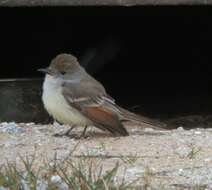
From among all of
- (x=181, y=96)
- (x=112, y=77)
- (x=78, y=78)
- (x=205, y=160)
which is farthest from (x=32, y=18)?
(x=205, y=160)

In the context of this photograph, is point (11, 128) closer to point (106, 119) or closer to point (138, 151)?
point (106, 119)

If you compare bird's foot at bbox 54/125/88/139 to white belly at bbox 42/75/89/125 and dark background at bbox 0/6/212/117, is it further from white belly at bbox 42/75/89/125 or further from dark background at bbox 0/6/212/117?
dark background at bbox 0/6/212/117

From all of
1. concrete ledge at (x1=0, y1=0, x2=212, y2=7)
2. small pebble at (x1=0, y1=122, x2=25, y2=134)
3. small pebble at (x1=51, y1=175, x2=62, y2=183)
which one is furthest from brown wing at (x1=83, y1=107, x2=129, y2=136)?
small pebble at (x1=51, y1=175, x2=62, y2=183)

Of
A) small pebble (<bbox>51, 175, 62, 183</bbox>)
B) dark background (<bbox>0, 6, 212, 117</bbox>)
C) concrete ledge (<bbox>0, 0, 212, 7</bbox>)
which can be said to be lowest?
dark background (<bbox>0, 6, 212, 117</bbox>)

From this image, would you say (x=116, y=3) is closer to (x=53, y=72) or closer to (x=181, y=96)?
(x=53, y=72)

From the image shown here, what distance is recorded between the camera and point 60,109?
880 cm

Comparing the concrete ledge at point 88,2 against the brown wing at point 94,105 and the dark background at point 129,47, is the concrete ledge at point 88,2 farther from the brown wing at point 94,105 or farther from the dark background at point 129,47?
the dark background at point 129,47

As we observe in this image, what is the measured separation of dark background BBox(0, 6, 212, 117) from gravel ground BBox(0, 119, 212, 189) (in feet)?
14.7

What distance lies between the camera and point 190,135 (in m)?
8.86

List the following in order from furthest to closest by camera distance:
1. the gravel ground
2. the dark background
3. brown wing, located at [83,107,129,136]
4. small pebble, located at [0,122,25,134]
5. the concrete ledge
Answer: the dark background → the concrete ledge → small pebble, located at [0,122,25,134] → brown wing, located at [83,107,129,136] → the gravel ground

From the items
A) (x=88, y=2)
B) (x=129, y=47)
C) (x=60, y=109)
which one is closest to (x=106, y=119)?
(x=60, y=109)

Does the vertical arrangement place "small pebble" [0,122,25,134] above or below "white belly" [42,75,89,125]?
below

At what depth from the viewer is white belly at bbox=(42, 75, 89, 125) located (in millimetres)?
8788

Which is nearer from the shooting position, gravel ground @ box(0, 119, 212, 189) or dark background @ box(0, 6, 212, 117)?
gravel ground @ box(0, 119, 212, 189)
